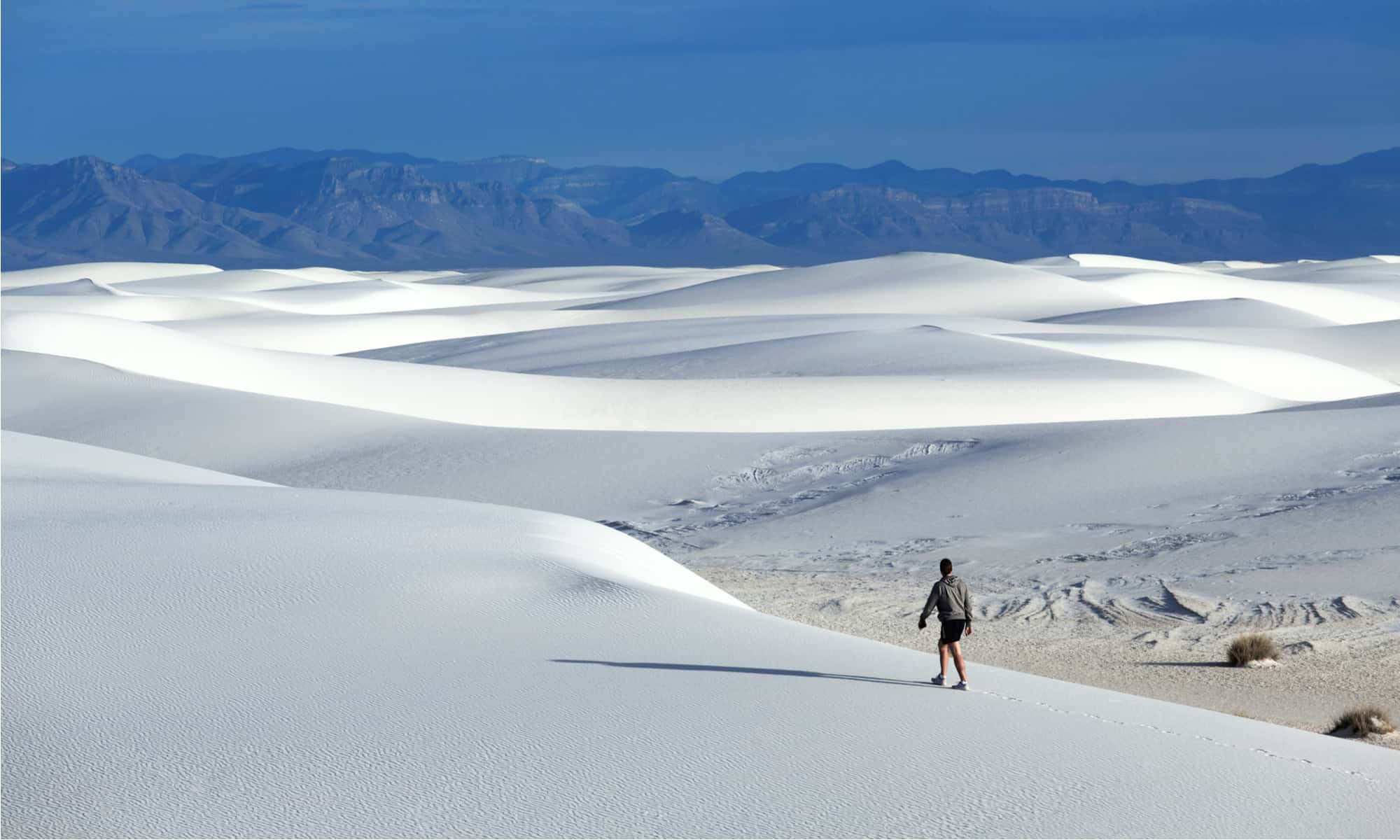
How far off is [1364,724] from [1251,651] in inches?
92.8

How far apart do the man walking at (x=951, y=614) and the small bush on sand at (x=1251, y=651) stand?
428 cm

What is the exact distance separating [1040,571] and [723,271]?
105 m

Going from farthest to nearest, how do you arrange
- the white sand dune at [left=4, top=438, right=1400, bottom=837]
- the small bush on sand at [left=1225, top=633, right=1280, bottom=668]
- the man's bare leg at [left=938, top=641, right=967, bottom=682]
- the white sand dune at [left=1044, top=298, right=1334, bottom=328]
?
the white sand dune at [left=1044, top=298, right=1334, bottom=328] < the small bush on sand at [left=1225, top=633, right=1280, bottom=668] < the man's bare leg at [left=938, top=641, right=967, bottom=682] < the white sand dune at [left=4, top=438, right=1400, bottom=837]

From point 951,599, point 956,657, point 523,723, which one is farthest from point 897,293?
point 523,723

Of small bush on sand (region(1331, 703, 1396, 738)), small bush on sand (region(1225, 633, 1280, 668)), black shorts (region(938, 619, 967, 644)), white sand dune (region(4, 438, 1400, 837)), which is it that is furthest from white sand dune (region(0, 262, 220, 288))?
small bush on sand (region(1331, 703, 1396, 738))

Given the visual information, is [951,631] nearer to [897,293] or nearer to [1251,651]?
[1251,651]

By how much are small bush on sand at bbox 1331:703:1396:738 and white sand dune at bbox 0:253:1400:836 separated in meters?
0.62

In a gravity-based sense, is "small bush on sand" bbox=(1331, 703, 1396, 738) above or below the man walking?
below

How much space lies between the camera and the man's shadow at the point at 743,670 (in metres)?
8.51

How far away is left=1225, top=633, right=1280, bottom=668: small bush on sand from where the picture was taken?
11969 mm

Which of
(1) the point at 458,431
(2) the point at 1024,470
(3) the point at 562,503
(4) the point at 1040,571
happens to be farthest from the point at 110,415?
(4) the point at 1040,571

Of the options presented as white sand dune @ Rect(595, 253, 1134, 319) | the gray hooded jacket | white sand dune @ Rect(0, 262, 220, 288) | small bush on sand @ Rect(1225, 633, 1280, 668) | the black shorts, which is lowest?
small bush on sand @ Rect(1225, 633, 1280, 668)

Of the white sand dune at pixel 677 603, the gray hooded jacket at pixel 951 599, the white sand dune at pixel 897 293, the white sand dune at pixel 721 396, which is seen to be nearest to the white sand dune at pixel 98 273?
the white sand dune at pixel 897 293

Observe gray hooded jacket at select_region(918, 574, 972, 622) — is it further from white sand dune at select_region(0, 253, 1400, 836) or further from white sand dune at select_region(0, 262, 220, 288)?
white sand dune at select_region(0, 262, 220, 288)
